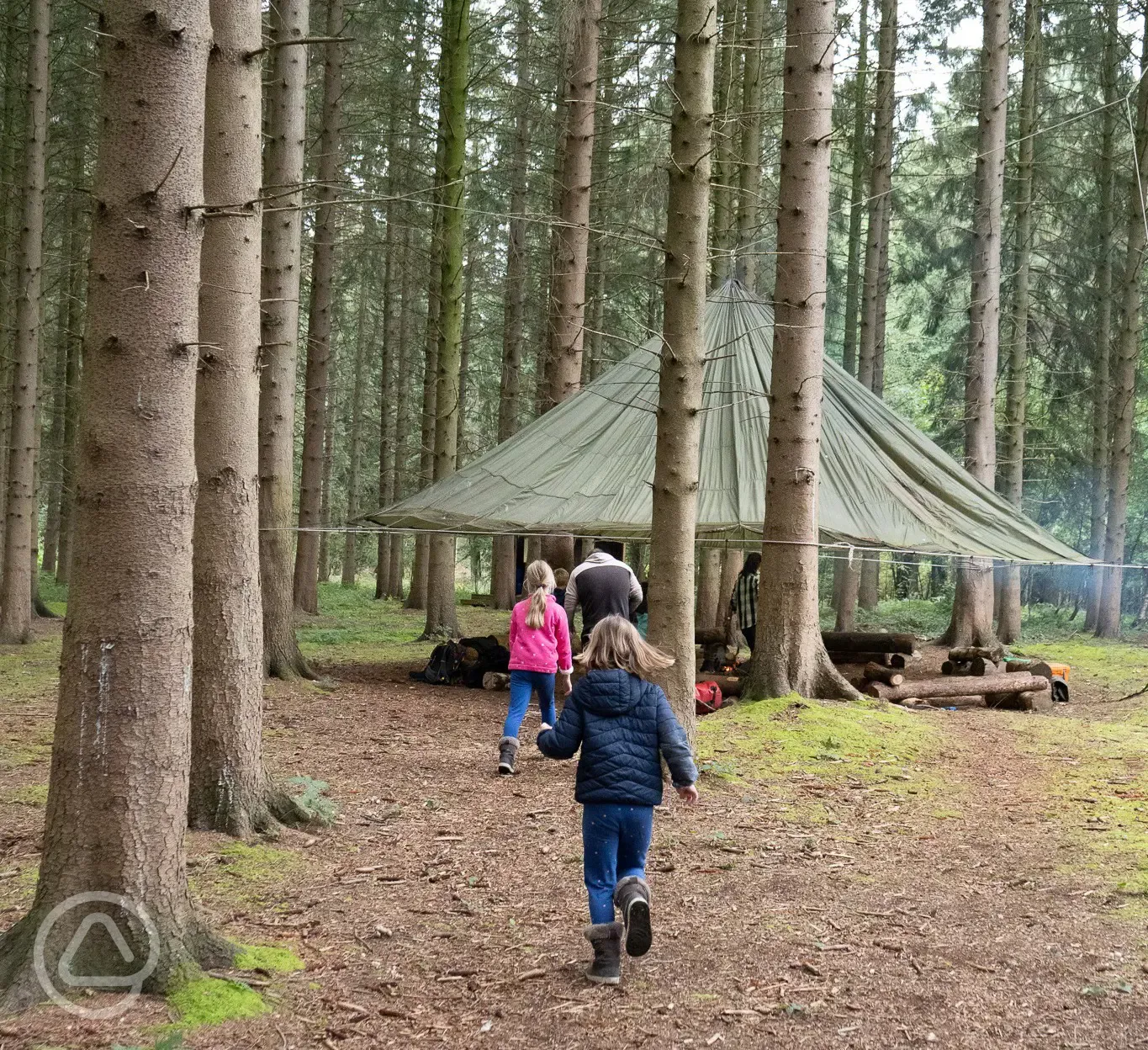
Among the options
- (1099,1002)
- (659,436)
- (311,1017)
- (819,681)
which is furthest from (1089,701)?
(311,1017)

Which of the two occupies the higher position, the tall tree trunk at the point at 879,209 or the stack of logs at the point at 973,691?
the tall tree trunk at the point at 879,209

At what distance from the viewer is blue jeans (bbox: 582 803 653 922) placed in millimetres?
4012

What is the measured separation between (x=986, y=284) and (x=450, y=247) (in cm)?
655

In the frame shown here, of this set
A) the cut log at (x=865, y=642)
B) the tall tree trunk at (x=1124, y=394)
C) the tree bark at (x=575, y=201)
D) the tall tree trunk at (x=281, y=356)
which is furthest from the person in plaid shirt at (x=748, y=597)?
the tall tree trunk at (x=1124, y=394)

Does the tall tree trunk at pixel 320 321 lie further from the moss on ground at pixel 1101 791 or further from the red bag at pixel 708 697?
the moss on ground at pixel 1101 791

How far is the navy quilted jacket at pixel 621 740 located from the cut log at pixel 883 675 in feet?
22.4

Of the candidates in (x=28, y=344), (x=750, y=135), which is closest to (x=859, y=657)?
(x=750, y=135)

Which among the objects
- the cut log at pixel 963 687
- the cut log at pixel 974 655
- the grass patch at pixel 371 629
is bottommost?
the grass patch at pixel 371 629

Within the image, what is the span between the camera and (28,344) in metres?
12.2

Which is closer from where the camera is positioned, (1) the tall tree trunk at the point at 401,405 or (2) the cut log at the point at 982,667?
(2) the cut log at the point at 982,667

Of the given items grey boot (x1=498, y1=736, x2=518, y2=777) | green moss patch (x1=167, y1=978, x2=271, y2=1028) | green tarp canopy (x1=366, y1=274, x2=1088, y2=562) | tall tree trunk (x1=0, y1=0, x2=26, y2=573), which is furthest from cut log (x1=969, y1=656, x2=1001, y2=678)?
tall tree trunk (x1=0, y1=0, x2=26, y2=573)

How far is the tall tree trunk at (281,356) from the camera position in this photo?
989 cm

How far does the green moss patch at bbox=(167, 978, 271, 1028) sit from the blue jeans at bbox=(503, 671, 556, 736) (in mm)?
3476

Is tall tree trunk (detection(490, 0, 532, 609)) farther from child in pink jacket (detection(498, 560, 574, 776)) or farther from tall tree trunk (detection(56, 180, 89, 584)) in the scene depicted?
child in pink jacket (detection(498, 560, 574, 776))
